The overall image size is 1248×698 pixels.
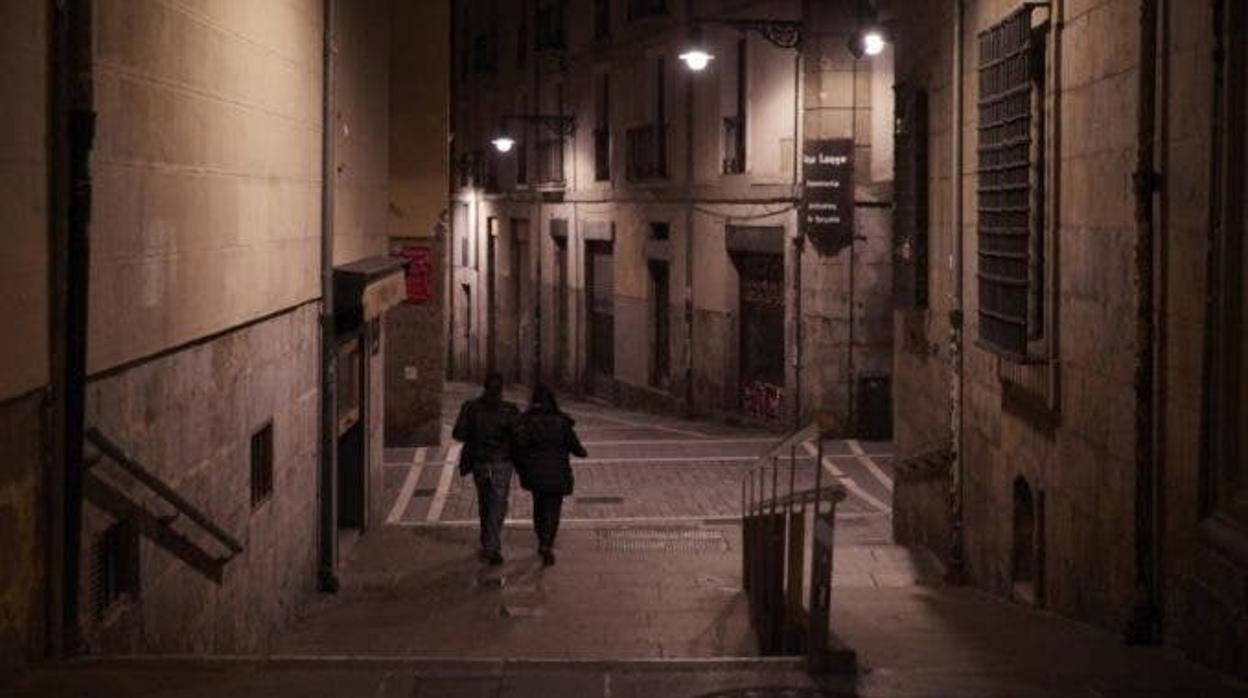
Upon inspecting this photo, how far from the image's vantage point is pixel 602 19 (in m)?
35.0

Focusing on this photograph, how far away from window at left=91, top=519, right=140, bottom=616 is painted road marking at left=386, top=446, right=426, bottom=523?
401 inches

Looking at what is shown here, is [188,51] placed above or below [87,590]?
above

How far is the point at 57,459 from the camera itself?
752 cm

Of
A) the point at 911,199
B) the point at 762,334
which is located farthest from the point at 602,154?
the point at 911,199

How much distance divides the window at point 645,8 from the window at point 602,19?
1616 mm

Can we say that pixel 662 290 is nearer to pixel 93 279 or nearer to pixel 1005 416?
pixel 1005 416

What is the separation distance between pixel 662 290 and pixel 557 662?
79.4ft

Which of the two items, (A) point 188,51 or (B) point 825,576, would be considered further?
(A) point 188,51

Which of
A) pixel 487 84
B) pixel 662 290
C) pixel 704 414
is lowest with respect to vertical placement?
pixel 704 414

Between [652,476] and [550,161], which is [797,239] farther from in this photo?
[550,161]

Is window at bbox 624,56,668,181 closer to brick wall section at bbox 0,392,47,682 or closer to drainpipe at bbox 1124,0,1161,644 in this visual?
drainpipe at bbox 1124,0,1161,644

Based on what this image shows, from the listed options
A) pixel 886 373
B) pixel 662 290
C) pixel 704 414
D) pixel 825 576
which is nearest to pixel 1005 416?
pixel 825 576

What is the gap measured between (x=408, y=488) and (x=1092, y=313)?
13.1 m

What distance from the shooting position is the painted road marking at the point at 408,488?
19547 mm
